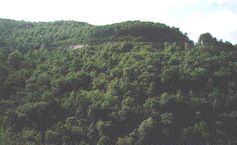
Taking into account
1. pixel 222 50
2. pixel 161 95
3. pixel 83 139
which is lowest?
pixel 83 139

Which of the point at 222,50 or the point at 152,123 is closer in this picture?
the point at 152,123

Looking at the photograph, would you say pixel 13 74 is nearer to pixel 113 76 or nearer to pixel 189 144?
pixel 113 76

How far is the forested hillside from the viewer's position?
9406 centimetres

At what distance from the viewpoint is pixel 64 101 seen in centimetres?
10650

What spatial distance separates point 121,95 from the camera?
106 metres

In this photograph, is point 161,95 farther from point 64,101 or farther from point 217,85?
point 64,101

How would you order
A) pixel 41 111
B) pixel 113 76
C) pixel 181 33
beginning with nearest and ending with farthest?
1. pixel 41 111
2. pixel 113 76
3. pixel 181 33

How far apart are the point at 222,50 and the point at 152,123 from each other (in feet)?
136

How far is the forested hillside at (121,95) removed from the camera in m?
94.1

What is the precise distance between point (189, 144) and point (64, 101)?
2809cm

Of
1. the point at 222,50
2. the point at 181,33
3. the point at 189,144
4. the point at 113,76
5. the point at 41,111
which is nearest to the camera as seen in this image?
the point at 189,144

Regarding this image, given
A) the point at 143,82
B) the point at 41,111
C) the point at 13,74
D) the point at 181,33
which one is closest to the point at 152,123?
the point at 143,82

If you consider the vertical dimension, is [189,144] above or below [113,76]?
below

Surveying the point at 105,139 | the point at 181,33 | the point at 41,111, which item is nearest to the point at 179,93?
the point at 105,139
